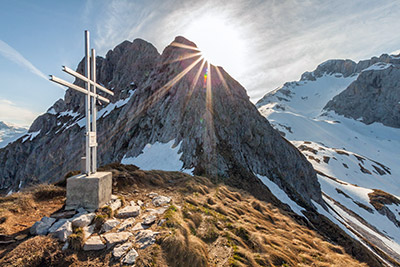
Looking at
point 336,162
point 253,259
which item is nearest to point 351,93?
point 336,162

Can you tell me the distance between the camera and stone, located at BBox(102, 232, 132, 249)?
4741mm

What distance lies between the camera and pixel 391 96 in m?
165

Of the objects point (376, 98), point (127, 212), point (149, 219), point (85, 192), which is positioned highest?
point (376, 98)

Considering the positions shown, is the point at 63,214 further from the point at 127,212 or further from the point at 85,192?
the point at 127,212

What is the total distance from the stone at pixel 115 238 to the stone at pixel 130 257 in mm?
564

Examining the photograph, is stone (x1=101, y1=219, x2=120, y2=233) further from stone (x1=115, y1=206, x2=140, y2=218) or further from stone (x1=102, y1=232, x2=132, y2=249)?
stone (x1=115, y1=206, x2=140, y2=218)

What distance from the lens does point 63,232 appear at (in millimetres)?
4711

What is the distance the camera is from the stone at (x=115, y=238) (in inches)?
187

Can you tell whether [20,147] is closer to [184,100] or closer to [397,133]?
[184,100]

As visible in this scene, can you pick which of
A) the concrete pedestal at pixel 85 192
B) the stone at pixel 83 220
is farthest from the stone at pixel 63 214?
the stone at pixel 83 220

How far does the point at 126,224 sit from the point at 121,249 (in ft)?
4.07

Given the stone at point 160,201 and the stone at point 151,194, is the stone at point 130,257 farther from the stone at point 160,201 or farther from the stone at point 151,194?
the stone at point 151,194

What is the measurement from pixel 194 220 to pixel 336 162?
9744 cm

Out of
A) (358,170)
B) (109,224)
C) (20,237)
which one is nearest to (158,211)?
(109,224)
